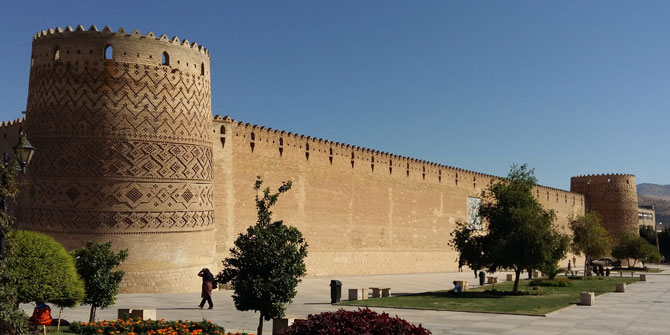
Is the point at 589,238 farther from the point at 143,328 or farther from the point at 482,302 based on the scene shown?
the point at 143,328

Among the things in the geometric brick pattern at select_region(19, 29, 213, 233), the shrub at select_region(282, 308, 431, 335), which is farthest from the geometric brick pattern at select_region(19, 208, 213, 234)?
the shrub at select_region(282, 308, 431, 335)

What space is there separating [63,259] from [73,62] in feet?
27.7

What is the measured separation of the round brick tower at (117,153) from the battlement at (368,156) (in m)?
4.05

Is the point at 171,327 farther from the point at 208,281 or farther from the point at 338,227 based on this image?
the point at 338,227

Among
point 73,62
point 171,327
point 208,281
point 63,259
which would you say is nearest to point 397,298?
point 208,281

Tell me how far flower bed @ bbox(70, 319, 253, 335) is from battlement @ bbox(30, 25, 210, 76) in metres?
8.57

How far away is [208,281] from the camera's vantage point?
12.6 metres

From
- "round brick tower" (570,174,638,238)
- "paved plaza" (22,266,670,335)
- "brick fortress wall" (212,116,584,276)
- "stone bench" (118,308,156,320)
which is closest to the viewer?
"stone bench" (118,308,156,320)

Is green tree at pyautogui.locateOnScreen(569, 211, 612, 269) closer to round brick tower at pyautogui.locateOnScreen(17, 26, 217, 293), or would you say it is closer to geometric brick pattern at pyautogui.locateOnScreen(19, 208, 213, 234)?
round brick tower at pyautogui.locateOnScreen(17, 26, 217, 293)

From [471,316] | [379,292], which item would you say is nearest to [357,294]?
[379,292]

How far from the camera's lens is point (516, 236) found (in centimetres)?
1831

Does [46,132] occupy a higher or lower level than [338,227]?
higher

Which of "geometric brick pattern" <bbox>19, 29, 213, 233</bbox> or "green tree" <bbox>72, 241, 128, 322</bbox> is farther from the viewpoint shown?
"geometric brick pattern" <bbox>19, 29, 213, 233</bbox>

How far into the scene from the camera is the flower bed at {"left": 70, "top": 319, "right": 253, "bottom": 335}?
900 cm
